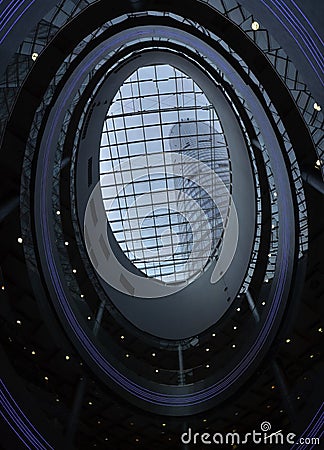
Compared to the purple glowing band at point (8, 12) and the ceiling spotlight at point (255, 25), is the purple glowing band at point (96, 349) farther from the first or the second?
the purple glowing band at point (8, 12)

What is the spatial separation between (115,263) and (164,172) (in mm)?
13138

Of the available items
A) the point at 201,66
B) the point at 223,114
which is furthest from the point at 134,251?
the point at 201,66

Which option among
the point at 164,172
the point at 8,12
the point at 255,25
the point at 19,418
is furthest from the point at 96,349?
the point at 164,172

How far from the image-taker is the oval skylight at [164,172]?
3578cm

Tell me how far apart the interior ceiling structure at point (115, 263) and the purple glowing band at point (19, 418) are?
5cm

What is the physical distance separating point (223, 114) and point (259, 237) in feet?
21.6

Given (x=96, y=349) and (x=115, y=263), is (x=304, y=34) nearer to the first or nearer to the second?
(x=96, y=349)

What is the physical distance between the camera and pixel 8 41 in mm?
10453

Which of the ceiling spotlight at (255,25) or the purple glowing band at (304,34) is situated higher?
the ceiling spotlight at (255,25)

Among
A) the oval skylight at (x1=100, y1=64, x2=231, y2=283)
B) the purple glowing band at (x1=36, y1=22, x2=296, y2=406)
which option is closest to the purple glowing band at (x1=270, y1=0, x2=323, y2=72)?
the purple glowing band at (x1=36, y1=22, x2=296, y2=406)

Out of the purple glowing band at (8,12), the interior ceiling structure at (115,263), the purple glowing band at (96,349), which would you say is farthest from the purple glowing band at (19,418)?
the purple glowing band at (8,12)

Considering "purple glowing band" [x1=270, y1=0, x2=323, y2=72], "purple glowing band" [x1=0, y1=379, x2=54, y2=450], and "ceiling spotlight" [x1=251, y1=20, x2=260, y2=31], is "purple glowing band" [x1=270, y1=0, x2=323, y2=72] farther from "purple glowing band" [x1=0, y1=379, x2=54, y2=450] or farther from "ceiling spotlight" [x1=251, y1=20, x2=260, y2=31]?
"purple glowing band" [x1=0, y1=379, x2=54, y2=450]

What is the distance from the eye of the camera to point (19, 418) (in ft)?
45.6

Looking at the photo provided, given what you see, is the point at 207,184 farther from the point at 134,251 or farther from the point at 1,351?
the point at 1,351
